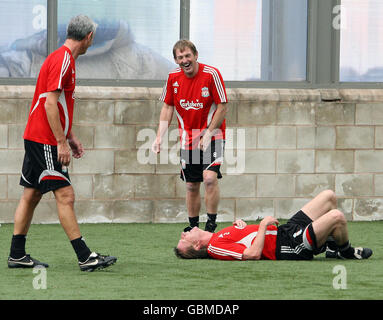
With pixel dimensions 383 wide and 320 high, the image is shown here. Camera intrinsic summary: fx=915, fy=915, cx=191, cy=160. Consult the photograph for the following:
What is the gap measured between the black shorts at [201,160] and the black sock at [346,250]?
191 cm

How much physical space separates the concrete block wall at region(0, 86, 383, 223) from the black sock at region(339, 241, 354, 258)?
360cm

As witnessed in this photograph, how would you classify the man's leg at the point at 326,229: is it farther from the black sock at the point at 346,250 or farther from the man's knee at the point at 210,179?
the man's knee at the point at 210,179

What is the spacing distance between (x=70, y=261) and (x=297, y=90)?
15.3 ft

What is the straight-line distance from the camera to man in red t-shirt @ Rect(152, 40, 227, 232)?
28.9 ft

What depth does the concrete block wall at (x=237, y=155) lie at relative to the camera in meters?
10.5

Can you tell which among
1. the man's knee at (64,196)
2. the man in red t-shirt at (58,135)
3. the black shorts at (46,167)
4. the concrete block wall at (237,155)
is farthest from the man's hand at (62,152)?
the concrete block wall at (237,155)

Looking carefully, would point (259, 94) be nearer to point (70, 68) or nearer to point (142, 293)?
point (70, 68)

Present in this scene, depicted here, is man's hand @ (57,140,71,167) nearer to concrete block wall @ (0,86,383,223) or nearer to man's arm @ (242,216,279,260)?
man's arm @ (242,216,279,260)

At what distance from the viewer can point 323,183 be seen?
11.2m

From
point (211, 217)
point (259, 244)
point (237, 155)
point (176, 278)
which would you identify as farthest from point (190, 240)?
point (237, 155)

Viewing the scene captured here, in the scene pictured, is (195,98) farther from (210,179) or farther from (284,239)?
(284,239)

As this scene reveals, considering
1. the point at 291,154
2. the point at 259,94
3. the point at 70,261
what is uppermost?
the point at 259,94

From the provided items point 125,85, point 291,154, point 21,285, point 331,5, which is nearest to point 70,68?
point 21,285

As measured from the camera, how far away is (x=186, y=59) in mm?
8625
